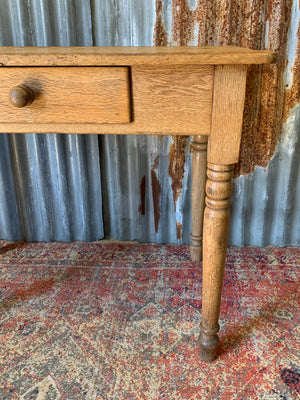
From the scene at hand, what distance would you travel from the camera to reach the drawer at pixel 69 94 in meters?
0.84

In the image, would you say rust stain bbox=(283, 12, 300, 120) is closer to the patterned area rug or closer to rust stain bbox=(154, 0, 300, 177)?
rust stain bbox=(154, 0, 300, 177)

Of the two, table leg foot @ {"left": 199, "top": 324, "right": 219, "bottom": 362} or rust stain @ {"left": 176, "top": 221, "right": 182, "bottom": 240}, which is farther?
rust stain @ {"left": 176, "top": 221, "right": 182, "bottom": 240}

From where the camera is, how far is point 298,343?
114 centimetres

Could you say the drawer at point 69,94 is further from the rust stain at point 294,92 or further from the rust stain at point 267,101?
the rust stain at point 294,92

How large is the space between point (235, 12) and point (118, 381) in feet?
4.64

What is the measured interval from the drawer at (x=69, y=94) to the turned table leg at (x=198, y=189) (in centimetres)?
61

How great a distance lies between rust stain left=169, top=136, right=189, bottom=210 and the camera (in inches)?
64.1

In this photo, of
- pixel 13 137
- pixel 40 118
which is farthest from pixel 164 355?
pixel 13 137

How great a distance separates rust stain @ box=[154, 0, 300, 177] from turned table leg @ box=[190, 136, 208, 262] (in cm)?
28

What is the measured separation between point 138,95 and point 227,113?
0.22 metres

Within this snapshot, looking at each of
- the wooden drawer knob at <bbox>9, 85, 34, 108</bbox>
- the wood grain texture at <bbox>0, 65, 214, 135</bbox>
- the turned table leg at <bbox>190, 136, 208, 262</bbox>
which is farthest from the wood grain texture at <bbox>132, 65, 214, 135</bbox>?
the turned table leg at <bbox>190, 136, 208, 262</bbox>

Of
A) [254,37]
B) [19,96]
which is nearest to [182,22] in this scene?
[254,37]

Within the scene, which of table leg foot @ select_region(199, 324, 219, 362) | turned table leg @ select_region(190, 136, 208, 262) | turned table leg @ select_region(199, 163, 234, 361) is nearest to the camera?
turned table leg @ select_region(199, 163, 234, 361)

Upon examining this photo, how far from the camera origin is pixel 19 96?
0.82 m
